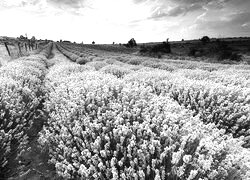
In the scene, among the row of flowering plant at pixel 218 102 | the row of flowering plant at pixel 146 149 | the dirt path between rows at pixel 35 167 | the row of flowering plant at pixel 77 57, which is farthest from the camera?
the row of flowering plant at pixel 77 57

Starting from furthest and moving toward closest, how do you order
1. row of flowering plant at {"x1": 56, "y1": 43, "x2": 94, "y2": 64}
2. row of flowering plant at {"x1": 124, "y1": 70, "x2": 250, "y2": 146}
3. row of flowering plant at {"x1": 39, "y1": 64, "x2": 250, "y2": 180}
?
row of flowering plant at {"x1": 56, "y1": 43, "x2": 94, "y2": 64}, row of flowering plant at {"x1": 124, "y1": 70, "x2": 250, "y2": 146}, row of flowering plant at {"x1": 39, "y1": 64, "x2": 250, "y2": 180}

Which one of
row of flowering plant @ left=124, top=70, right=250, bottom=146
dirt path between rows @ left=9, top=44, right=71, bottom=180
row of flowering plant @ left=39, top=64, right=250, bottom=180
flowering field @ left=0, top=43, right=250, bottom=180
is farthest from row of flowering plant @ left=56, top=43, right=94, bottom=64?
row of flowering plant @ left=39, top=64, right=250, bottom=180

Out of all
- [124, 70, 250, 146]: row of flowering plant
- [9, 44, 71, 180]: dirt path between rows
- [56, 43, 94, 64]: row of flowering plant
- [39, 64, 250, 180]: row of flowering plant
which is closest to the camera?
[39, 64, 250, 180]: row of flowering plant

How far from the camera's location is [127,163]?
2.23 m

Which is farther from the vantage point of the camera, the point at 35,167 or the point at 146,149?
the point at 35,167

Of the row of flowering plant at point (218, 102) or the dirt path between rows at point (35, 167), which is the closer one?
the dirt path between rows at point (35, 167)

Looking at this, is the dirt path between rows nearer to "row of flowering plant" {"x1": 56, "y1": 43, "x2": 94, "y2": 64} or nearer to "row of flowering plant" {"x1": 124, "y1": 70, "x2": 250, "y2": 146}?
"row of flowering plant" {"x1": 124, "y1": 70, "x2": 250, "y2": 146}

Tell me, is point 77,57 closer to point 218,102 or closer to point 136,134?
point 218,102

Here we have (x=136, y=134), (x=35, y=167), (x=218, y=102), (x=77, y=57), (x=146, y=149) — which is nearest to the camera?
(x=146, y=149)

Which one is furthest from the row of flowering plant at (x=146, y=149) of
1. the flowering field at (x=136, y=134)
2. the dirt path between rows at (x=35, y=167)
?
the dirt path between rows at (x=35, y=167)

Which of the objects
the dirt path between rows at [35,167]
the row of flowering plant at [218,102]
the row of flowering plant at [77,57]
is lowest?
the row of flowering plant at [77,57]

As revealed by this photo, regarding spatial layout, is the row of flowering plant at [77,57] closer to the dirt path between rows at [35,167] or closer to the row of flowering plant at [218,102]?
the row of flowering plant at [218,102]

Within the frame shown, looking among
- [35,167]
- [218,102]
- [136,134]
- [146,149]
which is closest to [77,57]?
[218,102]

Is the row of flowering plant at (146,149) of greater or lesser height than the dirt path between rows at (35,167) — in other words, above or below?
above
